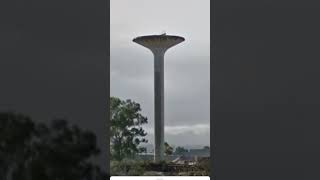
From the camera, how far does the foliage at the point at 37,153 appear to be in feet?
26.6

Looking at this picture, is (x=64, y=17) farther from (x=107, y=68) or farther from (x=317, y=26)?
(x=317, y=26)

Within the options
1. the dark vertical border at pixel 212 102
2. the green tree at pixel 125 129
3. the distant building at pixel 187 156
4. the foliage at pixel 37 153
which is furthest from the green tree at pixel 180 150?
the foliage at pixel 37 153

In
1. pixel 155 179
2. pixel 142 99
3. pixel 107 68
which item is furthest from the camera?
pixel 142 99

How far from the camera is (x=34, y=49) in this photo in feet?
27.0

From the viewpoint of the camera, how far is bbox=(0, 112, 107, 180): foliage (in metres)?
8.10

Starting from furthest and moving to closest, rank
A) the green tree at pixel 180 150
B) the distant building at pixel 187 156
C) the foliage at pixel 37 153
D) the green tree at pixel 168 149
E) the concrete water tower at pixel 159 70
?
the green tree at pixel 168 149 < the green tree at pixel 180 150 < the concrete water tower at pixel 159 70 < the distant building at pixel 187 156 < the foliage at pixel 37 153

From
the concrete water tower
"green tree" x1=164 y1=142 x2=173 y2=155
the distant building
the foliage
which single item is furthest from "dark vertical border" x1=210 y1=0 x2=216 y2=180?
"green tree" x1=164 y1=142 x2=173 y2=155

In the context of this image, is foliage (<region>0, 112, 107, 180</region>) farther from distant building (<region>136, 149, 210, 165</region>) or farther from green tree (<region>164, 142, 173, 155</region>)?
green tree (<region>164, 142, 173, 155</region>)

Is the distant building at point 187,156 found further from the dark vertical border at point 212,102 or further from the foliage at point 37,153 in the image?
the foliage at point 37,153

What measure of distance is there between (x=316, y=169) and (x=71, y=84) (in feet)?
12.0

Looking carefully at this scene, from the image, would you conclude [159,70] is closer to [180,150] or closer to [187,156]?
[187,156]

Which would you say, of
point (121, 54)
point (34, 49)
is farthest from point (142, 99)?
point (34, 49)

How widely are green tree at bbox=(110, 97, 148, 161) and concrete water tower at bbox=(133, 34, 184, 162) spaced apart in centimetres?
94

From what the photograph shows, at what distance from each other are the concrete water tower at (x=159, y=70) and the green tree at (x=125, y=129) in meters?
0.94
